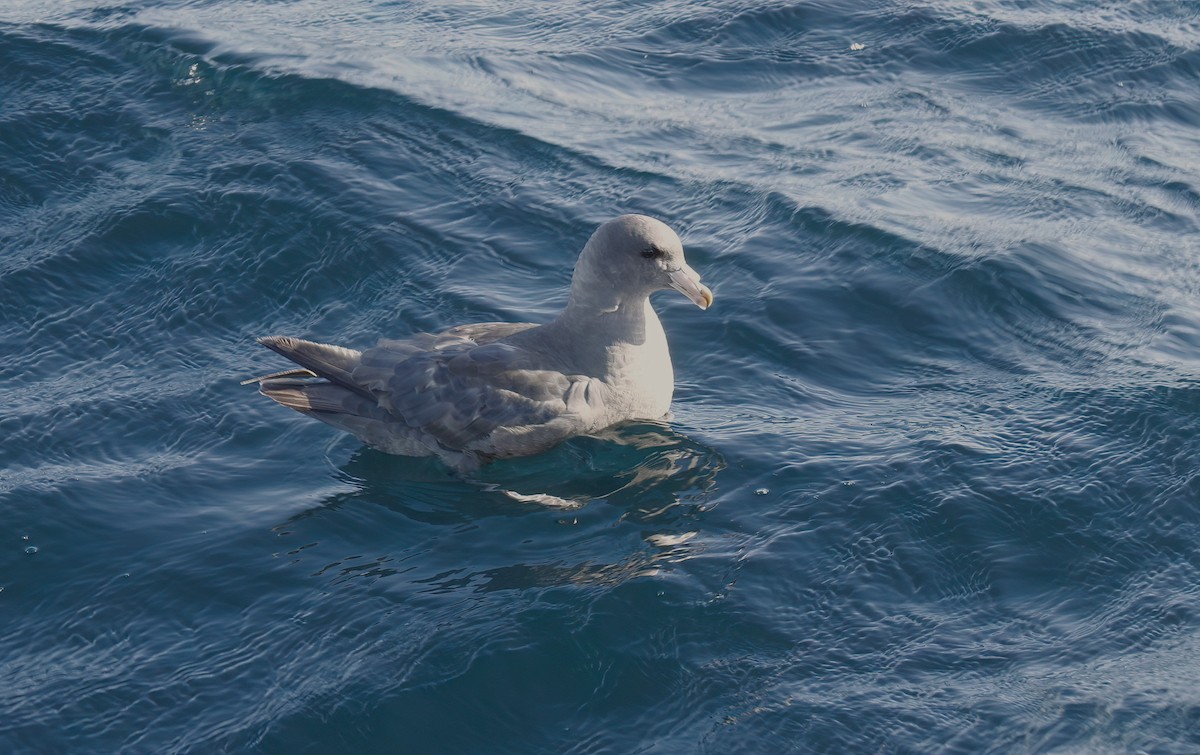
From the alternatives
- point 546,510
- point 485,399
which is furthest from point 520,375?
point 546,510

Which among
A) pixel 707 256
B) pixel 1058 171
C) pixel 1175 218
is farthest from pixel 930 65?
pixel 707 256

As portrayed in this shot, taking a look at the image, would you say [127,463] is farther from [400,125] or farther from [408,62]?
[408,62]

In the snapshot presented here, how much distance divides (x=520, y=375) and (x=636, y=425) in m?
0.69

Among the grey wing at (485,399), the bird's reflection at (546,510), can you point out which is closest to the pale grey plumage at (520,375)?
the grey wing at (485,399)

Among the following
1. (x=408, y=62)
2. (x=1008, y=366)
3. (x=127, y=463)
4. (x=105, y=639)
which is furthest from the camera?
(x=408, y=62)

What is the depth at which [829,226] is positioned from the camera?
8914 mm

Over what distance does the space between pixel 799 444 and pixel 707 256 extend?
229 centimetres

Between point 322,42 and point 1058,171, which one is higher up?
point 322,42

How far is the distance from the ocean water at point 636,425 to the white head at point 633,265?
0.74 metres

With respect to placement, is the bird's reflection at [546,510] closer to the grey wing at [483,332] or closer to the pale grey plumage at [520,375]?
the pale grey plumage at [520,375]

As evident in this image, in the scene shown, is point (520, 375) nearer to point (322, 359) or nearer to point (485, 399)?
point (485, 399)

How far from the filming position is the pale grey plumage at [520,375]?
6.73 m

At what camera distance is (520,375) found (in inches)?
266

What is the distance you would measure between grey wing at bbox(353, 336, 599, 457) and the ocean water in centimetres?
19
